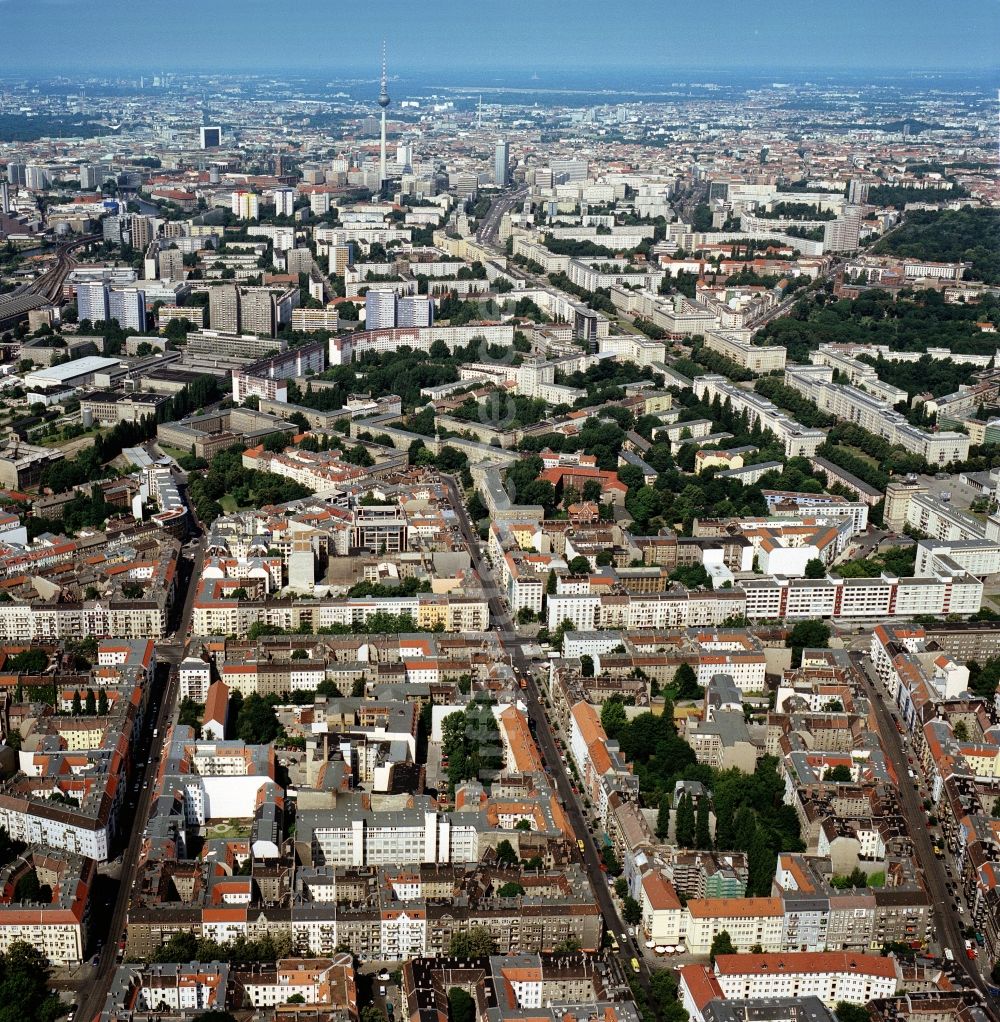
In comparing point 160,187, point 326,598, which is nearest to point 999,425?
point 326,598

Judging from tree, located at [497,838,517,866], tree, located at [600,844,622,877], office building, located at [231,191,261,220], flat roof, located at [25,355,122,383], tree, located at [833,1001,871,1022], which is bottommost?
tree, located at [600,844,622,877]

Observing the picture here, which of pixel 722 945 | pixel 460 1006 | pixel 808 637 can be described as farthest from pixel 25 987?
pixel 808 637

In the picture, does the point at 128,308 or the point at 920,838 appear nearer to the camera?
the point at 920,838

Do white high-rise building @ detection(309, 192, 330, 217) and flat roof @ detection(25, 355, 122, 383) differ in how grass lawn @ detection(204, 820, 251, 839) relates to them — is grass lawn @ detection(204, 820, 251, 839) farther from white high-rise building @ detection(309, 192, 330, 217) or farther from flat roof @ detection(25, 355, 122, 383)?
white high-rise building @ detection(309, 192, 330, 217)

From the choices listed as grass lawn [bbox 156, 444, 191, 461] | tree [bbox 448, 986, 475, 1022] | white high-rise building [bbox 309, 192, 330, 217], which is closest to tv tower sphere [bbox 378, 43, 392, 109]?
white high-rise building [bbox 309, 192, 330, 217]

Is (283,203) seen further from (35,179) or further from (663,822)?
(663,822)
